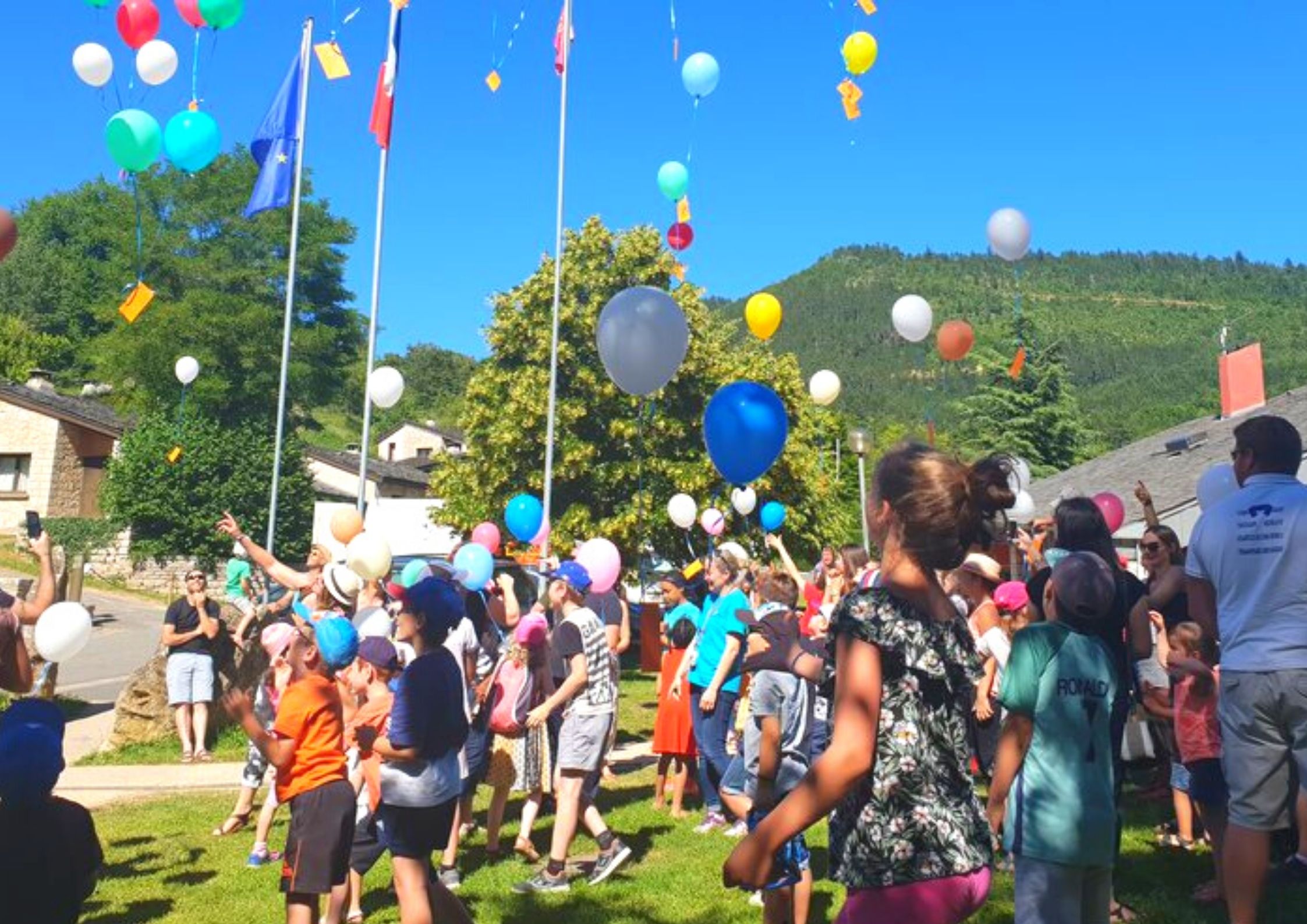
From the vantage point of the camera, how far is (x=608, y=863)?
6207mm

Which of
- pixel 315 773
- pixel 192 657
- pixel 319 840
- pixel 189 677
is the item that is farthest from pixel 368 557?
pixel 189 677

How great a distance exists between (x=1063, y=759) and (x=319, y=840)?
9.60ft

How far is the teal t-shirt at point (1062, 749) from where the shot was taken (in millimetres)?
3107

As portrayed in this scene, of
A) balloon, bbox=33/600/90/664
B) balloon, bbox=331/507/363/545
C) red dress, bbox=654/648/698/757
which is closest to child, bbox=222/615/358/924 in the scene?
balloon, bbox=33/600/90/664

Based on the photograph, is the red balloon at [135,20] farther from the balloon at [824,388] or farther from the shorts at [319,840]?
→ the shorts at [319,840]

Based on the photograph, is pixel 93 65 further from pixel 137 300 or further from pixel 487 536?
pixel 487 536

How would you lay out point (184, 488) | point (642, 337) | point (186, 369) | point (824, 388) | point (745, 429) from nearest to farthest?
point (745, 429) → point (642, 337) → point (824, 388) → point (186, 369) → point (184, 488)

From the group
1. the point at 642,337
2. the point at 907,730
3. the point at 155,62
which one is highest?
the point at 155,62

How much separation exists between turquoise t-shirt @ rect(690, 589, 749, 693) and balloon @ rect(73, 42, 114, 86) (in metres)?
8.45

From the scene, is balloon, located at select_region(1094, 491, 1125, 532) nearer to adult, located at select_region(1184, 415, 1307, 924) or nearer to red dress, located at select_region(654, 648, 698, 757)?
red dress, located at select_region(654, 648, 698, 757)

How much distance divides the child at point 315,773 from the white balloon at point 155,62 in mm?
8530

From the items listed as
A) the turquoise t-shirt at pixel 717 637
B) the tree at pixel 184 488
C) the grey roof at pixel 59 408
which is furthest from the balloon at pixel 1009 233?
the grey roof at pixel 59 408

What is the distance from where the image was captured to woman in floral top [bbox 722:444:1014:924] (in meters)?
2.28

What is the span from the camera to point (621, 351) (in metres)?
8.05
